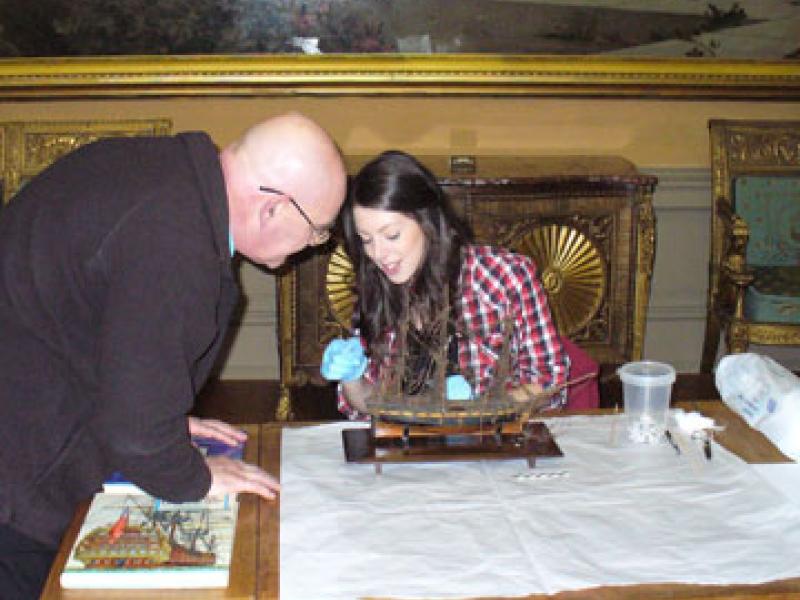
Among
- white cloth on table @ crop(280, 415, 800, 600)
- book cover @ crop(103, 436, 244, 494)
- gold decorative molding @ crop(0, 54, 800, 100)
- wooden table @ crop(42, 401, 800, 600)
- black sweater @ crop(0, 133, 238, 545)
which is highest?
gold decorative molding @ crop(0, 54, 800, 100)

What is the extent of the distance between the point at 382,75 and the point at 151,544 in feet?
10.4

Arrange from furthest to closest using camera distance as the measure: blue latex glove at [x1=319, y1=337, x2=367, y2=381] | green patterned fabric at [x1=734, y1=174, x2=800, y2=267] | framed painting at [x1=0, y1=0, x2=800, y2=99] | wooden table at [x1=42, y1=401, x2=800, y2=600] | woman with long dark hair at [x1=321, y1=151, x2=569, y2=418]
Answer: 1. green patterned fabric at [x1=734, y1=174, x2=800, y2=267]
2. framed painting at [x1=0, y1=0, x2=800, y2=99]
3. woman with long dark hair at [x1=321, y1=151, x2=569, y2=418]
4. blue latex glove at [x1=319, y1=337, x2=367, y2=381]
5. wooden table at [x1=42, y1=401, x2=800, y2=600]

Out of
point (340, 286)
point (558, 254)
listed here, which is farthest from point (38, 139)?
point (558, 254)

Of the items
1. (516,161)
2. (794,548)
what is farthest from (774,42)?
(794,548)

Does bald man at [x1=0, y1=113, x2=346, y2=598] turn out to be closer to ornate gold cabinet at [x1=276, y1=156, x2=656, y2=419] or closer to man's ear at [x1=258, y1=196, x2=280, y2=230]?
man's ear at [x1=258, y1=196, x2=280, y2=230]

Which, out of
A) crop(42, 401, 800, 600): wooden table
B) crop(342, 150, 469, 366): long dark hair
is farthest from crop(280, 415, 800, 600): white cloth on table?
crop(342, 150, 469, 366): long dark hair

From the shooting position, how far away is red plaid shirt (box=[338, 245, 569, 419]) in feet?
9.28

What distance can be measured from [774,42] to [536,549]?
3.71m

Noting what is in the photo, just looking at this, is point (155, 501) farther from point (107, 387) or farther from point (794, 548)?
point (794, 548)

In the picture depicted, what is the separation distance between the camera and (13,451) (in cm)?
202

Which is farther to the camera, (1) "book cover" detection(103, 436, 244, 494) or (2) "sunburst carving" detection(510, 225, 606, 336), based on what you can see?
(2) "sunburst carving" detection(510, 225, 606, 336)

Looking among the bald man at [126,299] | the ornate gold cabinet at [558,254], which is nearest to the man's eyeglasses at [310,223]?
the bald man at [126,299]

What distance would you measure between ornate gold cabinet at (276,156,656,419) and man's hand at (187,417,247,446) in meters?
1.93

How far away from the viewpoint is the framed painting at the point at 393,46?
183 inches
